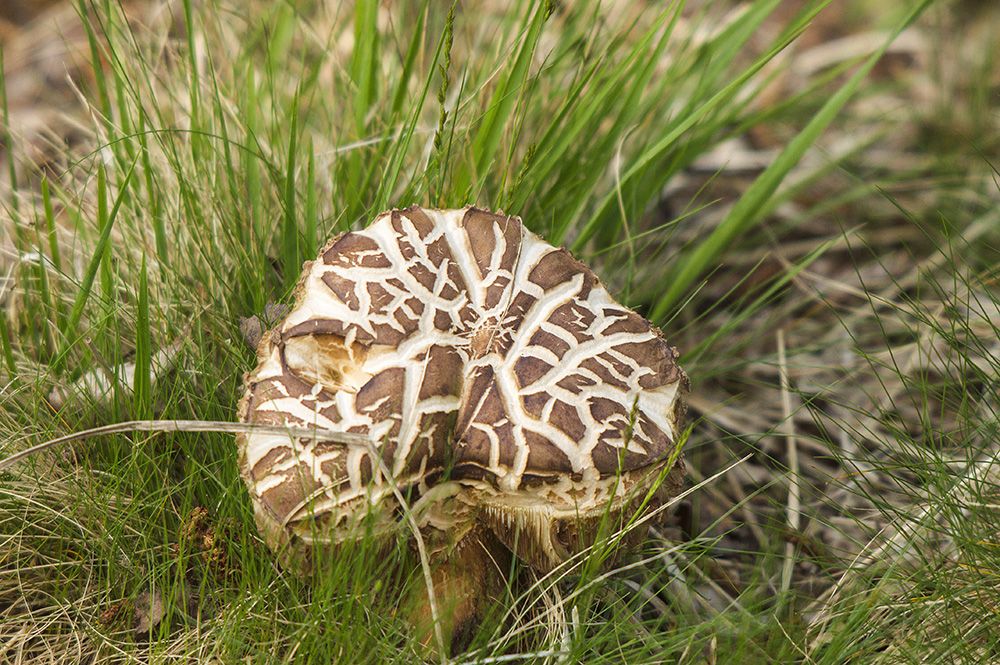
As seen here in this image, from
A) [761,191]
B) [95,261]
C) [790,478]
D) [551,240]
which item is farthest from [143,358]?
[761,191]

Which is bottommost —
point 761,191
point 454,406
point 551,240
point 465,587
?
point 465,587

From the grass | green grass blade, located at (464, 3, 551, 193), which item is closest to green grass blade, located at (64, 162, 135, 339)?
the grass

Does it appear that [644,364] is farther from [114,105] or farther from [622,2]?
[622,2]

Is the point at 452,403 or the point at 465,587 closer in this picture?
the point at 452,403

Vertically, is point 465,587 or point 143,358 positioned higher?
point 143,358

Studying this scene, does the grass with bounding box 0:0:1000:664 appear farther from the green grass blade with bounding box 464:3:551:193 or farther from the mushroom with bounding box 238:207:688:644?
the mushroom with bounding box 238:207:688:644

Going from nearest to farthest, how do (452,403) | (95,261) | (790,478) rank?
(452,403)
(95,261)
(790,478)

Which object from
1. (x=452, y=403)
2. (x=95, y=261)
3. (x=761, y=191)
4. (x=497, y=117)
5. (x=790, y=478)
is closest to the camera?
(x=452, y=403)

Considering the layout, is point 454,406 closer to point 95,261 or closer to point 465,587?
point 465,587
